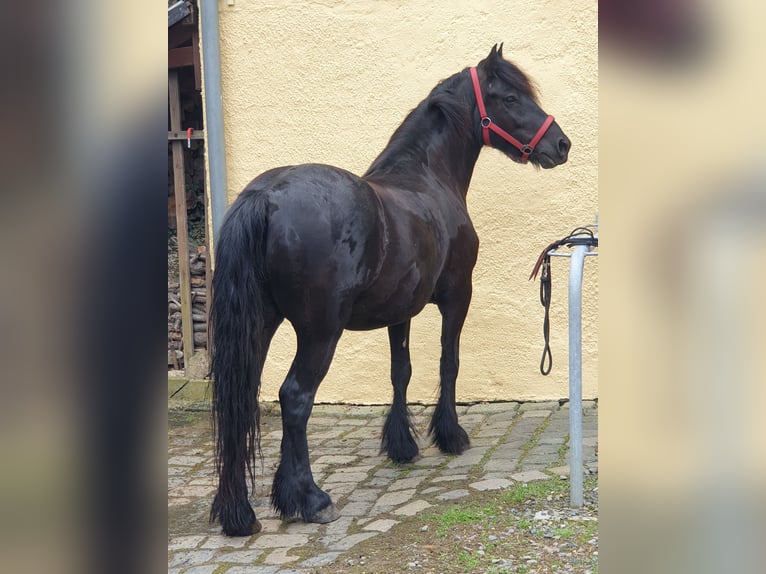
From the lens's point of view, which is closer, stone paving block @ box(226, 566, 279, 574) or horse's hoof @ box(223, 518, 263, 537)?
stone paving block @ box(226, 566, 279, 574)

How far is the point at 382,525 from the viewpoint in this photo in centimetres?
344

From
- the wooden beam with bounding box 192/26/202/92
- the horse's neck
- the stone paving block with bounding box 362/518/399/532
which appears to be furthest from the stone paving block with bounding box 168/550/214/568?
the wooden beam with bounding box 192/26/202/92

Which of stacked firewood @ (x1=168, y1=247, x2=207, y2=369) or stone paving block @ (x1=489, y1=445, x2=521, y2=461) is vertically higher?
stacked firewood @ (x1=168, y1=247, x2=207, y2=369)

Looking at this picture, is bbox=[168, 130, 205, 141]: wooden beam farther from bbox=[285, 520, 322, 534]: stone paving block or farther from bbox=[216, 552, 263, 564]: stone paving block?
bbox=[216, 552, 263, 564]: stone paving block

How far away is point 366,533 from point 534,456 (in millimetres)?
1321

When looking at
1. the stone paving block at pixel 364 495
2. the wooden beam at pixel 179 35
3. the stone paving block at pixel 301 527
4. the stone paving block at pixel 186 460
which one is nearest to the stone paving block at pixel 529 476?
the stone paving block at pixel 364 495

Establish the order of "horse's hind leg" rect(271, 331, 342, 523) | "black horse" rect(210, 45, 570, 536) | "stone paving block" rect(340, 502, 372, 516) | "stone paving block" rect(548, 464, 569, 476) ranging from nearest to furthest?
"black horse" rect(210, 45, 570, 536), "horse's hind leg" rect(271, 331, 342, 523), "stone paving block" rect(340, 502, 372, 516), "stone paving block" rect(548, 464, 569, 476)

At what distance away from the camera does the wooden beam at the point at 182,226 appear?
19.9 feet

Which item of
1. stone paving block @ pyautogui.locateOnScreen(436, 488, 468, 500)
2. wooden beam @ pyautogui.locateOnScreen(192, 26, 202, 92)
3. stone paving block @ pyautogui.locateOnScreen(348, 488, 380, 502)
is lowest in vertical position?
stone paving block @ pyautogui.locateOnScreen(348, 488, 380, 502)

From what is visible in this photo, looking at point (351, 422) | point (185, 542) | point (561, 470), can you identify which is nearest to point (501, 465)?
point (561, 470)

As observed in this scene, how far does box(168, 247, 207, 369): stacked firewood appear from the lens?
6199 mm

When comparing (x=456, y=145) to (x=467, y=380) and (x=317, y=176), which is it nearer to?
(x=317, y=176)

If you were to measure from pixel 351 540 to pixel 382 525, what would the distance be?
20 cm

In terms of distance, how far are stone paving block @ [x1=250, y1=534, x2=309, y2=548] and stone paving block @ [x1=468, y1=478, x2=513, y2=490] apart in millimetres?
934
